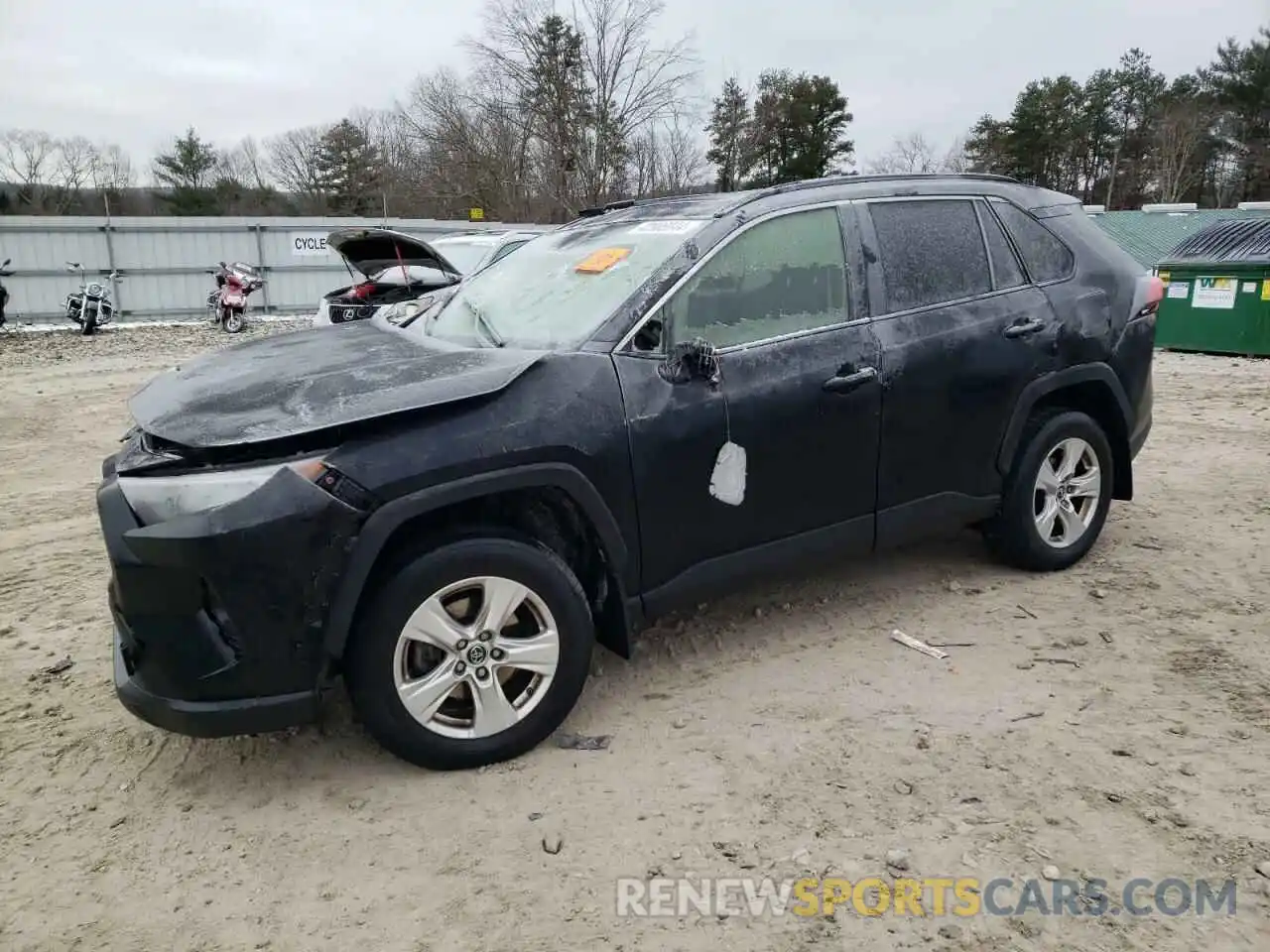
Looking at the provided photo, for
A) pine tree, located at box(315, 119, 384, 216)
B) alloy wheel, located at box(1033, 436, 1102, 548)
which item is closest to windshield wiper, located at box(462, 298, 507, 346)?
alloy wheel, located at box(1033, 436, 1102, 548)

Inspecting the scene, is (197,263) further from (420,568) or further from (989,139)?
(989,139)

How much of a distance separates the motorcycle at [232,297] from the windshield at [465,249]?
5926 millimetres

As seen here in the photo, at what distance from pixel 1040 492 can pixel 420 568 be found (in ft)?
9.80

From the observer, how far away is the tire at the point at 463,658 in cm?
265

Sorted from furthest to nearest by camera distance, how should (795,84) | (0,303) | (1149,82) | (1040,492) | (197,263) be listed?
(1149,82)
(795,84)
(197,263)
(0,303)
(1040,492)

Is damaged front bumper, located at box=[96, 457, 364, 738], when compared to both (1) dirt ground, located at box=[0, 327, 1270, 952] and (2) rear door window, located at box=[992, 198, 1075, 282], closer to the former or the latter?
(1) dirt ground, located at box=[0, 327, 1270, 952]

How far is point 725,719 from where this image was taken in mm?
3152

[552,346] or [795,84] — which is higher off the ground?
[795,84]

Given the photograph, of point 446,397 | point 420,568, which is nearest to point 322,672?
point 420,568

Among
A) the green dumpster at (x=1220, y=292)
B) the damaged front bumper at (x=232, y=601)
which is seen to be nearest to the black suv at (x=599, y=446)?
the damaged front bumper at (x=232, y=601)

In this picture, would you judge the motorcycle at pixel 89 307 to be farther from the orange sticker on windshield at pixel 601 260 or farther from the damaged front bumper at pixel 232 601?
the damaged front bumper at pixel 232 601

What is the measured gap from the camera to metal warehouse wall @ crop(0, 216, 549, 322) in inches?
672

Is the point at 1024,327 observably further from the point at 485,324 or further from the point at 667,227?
the point at 485,324

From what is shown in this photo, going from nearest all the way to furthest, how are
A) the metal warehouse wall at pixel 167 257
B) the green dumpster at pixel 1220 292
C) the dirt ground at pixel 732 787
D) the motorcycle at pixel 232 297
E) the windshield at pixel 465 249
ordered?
the dirt ground at pixel 732 787, the green dumpster at pixel 1220 292, the windshield at pixel 465 249, the motorcycle at pixel 232 297, the metal warehouse wall at pixel 167 257
